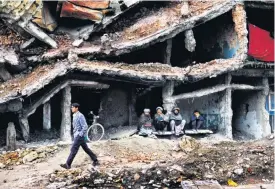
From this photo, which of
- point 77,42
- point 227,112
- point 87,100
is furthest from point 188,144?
point 77,42

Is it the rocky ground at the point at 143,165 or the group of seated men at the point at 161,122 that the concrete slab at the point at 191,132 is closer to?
the group of seated men at the point at 161,122

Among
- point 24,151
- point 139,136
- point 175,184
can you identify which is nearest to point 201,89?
point 139,136

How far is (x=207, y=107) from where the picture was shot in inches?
785

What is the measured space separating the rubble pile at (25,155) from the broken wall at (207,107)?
291 inches

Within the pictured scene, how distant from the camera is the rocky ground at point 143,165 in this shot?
12.0 m

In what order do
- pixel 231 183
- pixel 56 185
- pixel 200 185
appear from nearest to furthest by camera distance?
pixel 56 185 → pixel 200 185 → pixel 231 183

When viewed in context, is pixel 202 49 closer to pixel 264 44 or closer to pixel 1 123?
pixel 264 44

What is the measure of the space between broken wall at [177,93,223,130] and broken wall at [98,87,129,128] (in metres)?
2.55

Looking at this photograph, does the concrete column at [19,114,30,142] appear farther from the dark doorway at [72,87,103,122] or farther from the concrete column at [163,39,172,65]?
the concrete column at [163,39,172,65]

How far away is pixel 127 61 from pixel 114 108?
2366mm

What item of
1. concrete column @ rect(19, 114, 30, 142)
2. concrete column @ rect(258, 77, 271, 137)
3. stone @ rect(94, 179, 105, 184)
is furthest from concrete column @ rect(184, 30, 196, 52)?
stone @ rect(94, 179, 105, 184)

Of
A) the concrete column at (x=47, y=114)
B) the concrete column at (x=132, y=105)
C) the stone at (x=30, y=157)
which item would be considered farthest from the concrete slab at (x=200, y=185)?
the concrete column at (x=132, y=105)

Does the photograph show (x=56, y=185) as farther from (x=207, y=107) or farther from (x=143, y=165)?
(x=207, y=107)

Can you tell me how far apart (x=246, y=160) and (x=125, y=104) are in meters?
6.61
